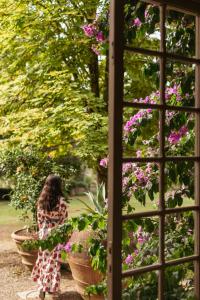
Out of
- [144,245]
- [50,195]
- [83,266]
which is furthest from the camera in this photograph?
[50,195]

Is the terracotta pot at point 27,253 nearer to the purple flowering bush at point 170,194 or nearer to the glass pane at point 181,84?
the purple flowering bush at point 170,194

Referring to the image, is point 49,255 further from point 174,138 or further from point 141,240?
point 174,138

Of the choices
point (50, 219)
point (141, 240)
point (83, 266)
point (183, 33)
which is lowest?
point (83, 266)

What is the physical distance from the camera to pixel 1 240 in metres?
7.78

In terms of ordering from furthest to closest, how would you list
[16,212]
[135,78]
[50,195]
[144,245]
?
[16,212]
[135,78]
[50,195]
[144,245]

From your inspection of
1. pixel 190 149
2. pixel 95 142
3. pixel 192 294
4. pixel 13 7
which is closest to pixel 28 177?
pixel 95 142

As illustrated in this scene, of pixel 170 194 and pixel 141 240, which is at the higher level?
pixel 170 194

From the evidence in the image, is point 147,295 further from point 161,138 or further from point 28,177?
point 28,177

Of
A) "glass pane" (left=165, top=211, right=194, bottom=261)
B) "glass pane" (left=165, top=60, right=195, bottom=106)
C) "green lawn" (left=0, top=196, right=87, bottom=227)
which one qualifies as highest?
"glass pane" (left=165, top=60, right=195, bottom=106)

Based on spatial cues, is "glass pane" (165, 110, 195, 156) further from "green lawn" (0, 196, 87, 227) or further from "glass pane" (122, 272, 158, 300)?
"green lawn" (0, 196, 87, 227)

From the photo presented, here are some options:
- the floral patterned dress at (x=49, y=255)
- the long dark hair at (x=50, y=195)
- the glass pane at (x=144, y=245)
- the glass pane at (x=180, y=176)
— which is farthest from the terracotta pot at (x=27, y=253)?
the glass pane at (x=180, y=176)

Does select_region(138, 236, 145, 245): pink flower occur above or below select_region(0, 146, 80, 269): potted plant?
A: below

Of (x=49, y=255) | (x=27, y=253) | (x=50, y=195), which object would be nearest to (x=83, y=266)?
(x=49, y=255)

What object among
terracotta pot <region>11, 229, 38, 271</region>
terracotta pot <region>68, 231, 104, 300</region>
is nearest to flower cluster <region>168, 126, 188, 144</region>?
terracotta pot <region>68, 231, 104, 300</region>
